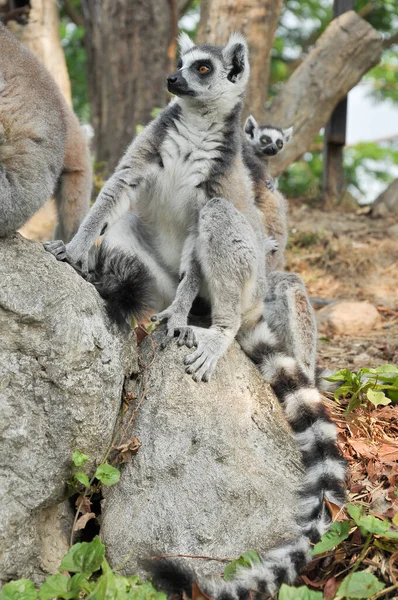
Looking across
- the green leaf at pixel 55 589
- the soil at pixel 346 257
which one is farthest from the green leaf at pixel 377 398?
the soil at pixel 346 257

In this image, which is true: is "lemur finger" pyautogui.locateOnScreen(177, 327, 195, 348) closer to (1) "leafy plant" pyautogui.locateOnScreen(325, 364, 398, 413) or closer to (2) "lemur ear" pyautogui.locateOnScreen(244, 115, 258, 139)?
(1) "leafy plant" pyautogui.locateOnScreen(325, 364, 398, 413)

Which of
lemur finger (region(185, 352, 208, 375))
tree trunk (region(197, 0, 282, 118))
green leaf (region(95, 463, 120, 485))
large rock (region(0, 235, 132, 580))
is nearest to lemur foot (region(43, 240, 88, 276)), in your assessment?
large rock (region(0, 235, 132, 580))

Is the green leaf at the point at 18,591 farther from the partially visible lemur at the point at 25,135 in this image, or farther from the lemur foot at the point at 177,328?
the partially visible lemur at the point at 25,135

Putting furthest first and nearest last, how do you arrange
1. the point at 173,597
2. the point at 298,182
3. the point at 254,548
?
the point at 298,182
the point at 254,548
the point at 173,597

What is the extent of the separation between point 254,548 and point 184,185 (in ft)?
7.40

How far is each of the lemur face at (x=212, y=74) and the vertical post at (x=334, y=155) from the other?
5.85 m

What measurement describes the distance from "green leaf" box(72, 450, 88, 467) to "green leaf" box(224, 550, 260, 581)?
91 centimetres

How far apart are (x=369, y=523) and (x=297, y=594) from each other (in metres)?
0.54

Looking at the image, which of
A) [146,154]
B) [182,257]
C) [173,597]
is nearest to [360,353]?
[182,257]

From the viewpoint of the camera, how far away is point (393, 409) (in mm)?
4859

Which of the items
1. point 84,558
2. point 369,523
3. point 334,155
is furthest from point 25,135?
point 334,155

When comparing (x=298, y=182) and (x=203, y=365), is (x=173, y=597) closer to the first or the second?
(x=203, y=365)

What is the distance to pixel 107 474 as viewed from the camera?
12.4 ft

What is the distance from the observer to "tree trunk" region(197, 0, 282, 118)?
870 cm
